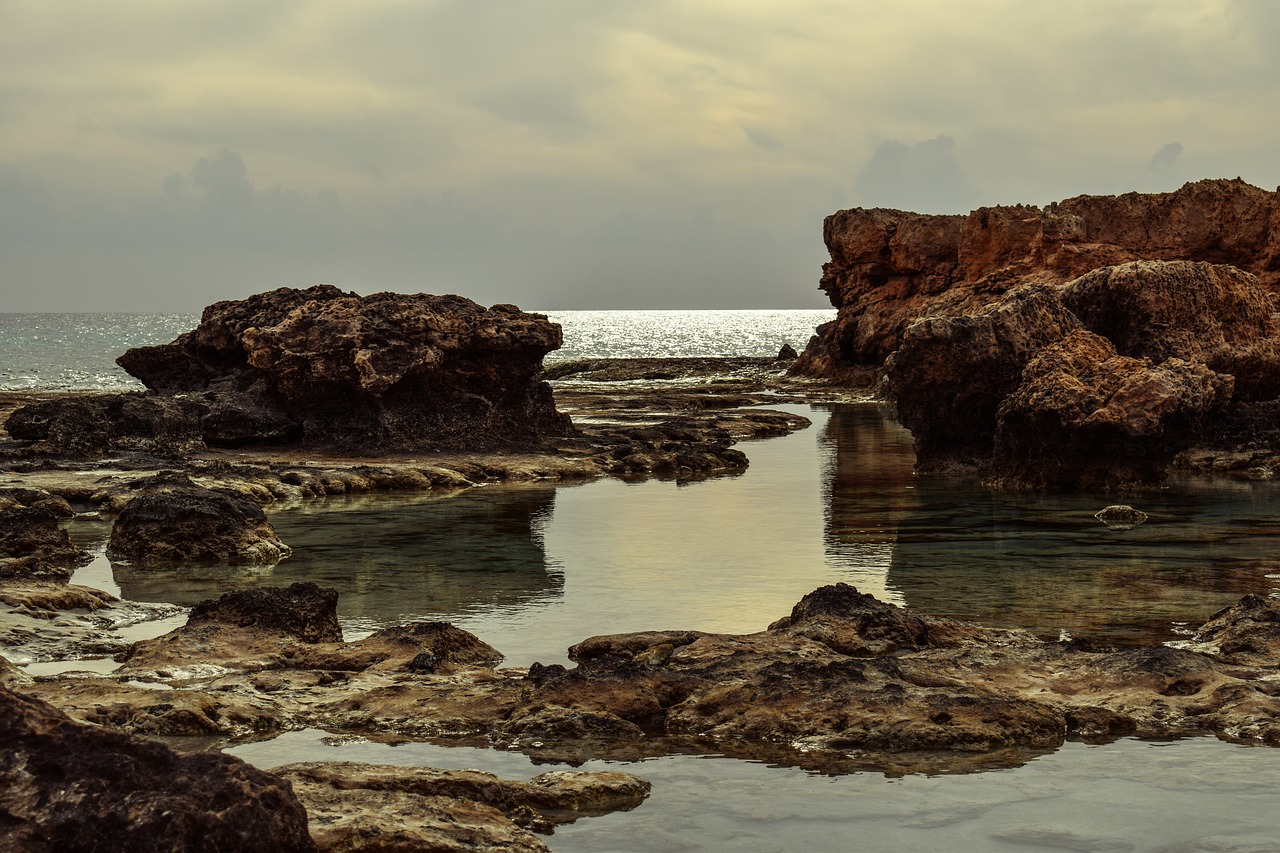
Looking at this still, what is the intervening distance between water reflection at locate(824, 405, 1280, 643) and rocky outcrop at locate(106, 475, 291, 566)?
714cm

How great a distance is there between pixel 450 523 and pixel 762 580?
6.45m

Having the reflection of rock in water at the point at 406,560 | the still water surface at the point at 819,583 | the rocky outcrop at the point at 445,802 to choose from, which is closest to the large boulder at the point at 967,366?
the still water surface at the point at 819,583

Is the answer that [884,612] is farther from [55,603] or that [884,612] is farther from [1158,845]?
[55,603]

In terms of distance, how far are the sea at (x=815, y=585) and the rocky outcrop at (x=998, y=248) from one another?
25.5 metres

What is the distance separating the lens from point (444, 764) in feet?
24.8

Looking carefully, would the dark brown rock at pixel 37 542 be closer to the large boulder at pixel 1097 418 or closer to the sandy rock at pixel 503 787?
the sandy rock at pixel 503 787

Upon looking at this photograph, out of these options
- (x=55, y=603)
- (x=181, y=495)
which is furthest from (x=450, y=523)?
(x=55, y=603)

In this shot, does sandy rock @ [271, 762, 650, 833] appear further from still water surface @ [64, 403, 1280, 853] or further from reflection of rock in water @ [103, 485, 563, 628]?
reflection of rock in water @ [103, 485, 563, 628]

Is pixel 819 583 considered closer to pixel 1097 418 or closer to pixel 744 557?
pixel 744 557

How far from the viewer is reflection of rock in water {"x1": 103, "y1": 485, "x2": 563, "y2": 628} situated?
45.0 feet

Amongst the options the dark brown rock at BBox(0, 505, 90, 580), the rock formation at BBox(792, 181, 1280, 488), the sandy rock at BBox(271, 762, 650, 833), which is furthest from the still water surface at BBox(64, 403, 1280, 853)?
the rock formation at BBox(792, 181, 1280, 488)

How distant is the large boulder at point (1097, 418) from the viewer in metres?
22.2

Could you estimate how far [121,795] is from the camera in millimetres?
4719

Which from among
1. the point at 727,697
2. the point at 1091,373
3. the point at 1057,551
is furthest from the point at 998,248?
the point at 727,697
